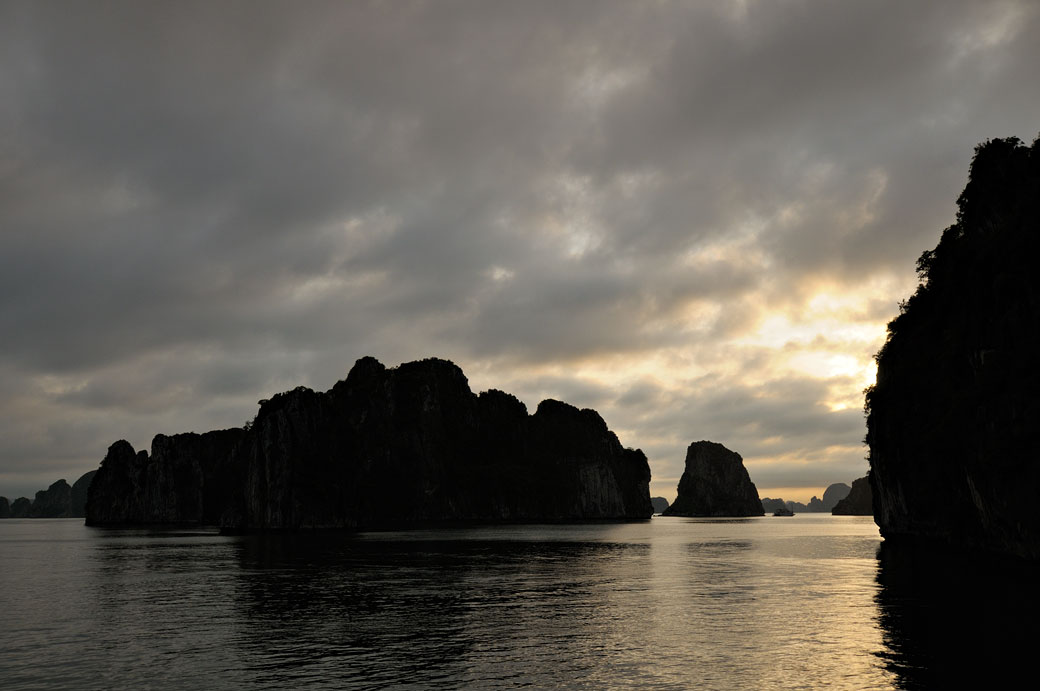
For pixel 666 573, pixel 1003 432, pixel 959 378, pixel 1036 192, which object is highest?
pixel 1036 192

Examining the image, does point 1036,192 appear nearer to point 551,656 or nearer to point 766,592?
point 766,592

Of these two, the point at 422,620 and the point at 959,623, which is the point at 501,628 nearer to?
the point at 422,620

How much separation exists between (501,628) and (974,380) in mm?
55178

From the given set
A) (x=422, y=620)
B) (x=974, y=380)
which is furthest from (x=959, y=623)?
(x=974, y=380)

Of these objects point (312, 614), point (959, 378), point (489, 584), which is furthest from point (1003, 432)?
point (312, 614)

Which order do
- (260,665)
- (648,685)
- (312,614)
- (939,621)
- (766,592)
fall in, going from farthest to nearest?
(766,592), (312,614), (939,621), (260,665), (648,685)

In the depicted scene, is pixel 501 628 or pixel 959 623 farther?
pixel 501 628

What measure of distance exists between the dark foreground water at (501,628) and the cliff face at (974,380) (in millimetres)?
10248

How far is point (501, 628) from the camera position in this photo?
39.8 m

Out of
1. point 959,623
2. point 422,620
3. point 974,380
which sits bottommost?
point 422,620

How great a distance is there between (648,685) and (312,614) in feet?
84.1

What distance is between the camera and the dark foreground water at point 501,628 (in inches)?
1152

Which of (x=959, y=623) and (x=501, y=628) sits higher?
(x=959, y=623)

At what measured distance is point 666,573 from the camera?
71.6m
